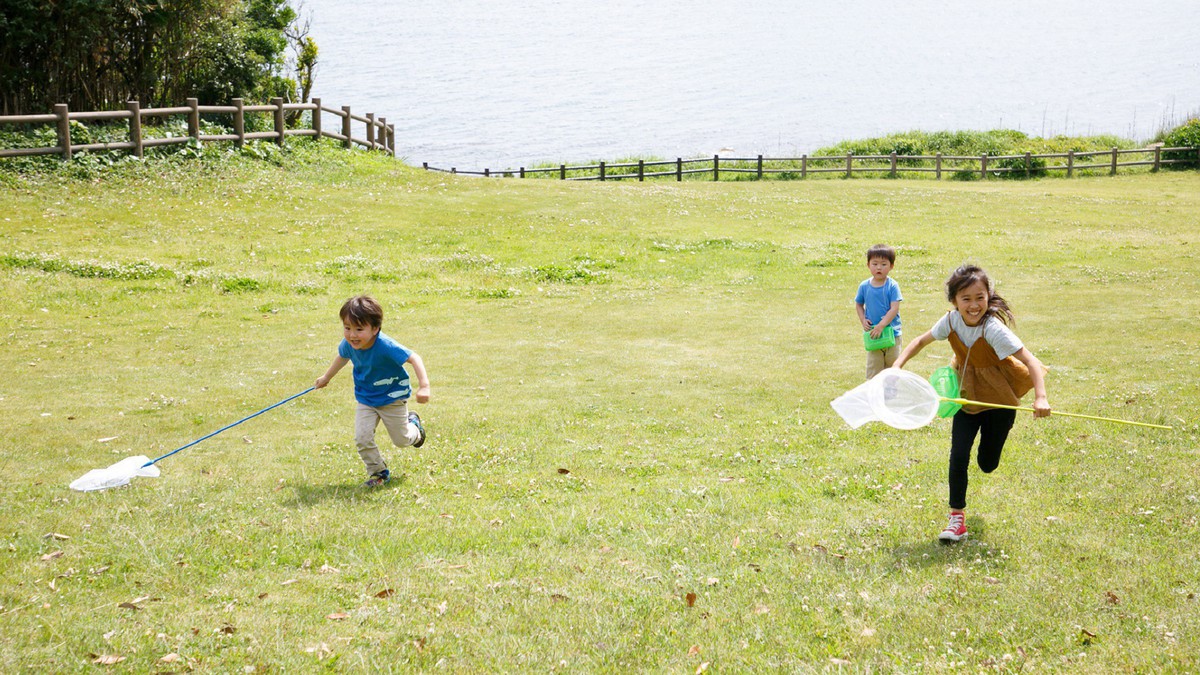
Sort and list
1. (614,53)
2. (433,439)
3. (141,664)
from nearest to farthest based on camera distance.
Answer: (141,664), (433,439), (614,53)

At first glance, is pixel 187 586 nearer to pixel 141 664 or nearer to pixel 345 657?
pixel 141 664

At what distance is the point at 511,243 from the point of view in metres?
26.5

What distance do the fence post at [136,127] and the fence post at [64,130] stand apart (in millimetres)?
1623

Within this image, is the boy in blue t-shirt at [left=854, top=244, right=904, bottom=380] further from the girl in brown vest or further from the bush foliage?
the bush foliage

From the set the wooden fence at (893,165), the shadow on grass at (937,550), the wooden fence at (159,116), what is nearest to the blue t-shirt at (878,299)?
the shadow on grass at (937,550)

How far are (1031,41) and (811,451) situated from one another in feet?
418

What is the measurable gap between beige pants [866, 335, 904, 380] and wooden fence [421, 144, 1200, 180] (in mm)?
34763

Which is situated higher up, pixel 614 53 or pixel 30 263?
pixel 614 53

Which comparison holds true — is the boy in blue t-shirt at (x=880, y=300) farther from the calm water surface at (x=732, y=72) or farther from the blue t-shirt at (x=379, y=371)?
the calm water surface at (x=732, y=72)

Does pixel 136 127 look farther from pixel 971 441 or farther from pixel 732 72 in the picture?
pixel 732 72

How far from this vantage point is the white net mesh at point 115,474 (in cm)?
868

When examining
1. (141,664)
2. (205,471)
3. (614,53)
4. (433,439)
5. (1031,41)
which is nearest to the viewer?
(141,664)

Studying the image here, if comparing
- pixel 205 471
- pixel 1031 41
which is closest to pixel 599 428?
pixel 205 471

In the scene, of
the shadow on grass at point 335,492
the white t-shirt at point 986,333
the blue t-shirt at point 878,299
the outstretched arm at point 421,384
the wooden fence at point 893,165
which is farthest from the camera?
the wooden fence at point 893,165
